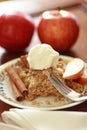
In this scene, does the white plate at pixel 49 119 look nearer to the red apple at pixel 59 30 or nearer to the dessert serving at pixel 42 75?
the dessert serving at pixel 42 75

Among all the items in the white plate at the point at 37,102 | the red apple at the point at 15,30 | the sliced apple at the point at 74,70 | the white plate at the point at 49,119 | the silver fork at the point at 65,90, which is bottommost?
the white plate at the point at 49,119

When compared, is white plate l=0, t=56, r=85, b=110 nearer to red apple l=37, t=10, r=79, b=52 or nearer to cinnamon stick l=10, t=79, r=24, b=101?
cinnamon stick l=10, t=79, r=24, b=101

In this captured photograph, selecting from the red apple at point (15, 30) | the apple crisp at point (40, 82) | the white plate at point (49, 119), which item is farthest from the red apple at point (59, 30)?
the white plate at point (49, 119)

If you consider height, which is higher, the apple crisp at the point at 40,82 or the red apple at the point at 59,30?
the red apple at the point at 59,30

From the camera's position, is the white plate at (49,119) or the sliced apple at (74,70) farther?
the sliced apple at (74,70)

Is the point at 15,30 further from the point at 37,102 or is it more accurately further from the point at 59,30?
the point at 37,102

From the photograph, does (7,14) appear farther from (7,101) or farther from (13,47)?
(7,101)

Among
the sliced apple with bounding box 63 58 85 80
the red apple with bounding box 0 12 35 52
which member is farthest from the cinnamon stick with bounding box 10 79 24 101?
the red apple with bounding box 0 12 35 52

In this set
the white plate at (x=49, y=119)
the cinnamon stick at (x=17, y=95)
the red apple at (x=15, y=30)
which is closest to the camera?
the white plate at (x=49, y=119)

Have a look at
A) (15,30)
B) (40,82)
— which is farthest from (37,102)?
(15,30)
